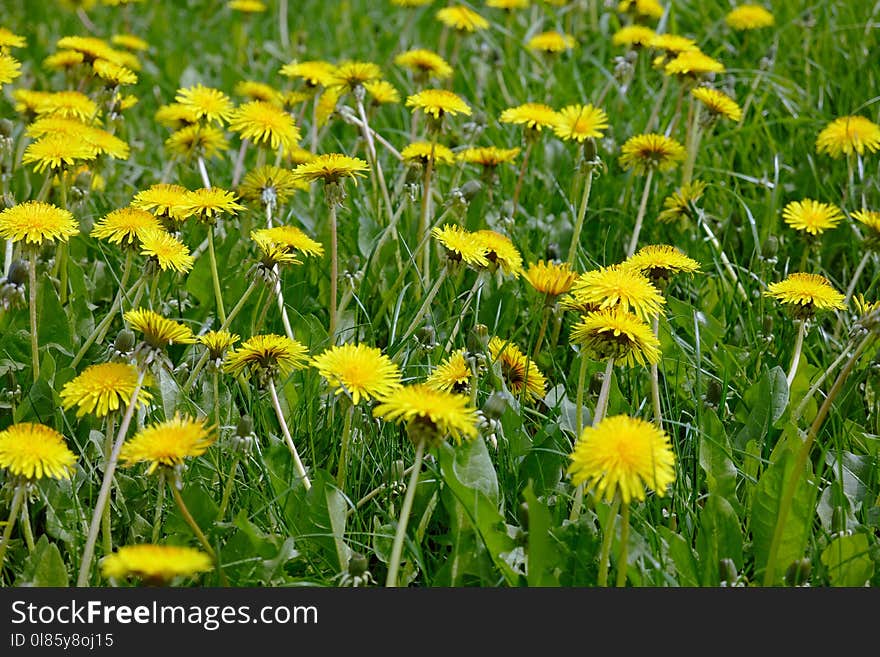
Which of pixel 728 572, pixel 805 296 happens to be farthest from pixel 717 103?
pixel 728 572

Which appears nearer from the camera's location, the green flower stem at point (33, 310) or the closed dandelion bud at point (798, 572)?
the closed dandelion bud at point (798, 572)

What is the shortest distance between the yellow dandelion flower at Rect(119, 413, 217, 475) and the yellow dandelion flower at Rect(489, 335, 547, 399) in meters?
0.65

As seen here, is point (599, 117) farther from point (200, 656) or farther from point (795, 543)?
point (200, 656)

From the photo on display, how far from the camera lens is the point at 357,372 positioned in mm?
1670

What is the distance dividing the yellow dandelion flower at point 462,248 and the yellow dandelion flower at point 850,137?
1.12 metres

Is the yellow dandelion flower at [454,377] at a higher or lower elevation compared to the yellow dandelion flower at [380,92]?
lower

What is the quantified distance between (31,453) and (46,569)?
202mm

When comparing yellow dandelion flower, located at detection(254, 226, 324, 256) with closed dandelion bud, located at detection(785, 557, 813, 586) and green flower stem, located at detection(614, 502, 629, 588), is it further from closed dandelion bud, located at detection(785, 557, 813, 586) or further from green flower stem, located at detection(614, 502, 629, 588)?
closed dandelion bud, located at detection(785, 557, 813, 586)

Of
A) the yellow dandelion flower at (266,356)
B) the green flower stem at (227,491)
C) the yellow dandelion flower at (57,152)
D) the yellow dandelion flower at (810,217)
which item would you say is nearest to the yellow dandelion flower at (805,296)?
the yellow dandelion flower at (810,217)

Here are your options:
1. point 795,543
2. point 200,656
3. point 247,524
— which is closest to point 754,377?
point 795,543

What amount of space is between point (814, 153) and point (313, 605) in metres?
2.13

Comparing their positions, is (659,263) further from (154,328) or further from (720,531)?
(154,328)

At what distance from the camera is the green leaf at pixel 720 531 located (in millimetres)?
1708

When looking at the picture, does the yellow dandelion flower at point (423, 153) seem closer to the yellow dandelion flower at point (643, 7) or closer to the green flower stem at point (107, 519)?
the green flower stem at point (107, 519)
